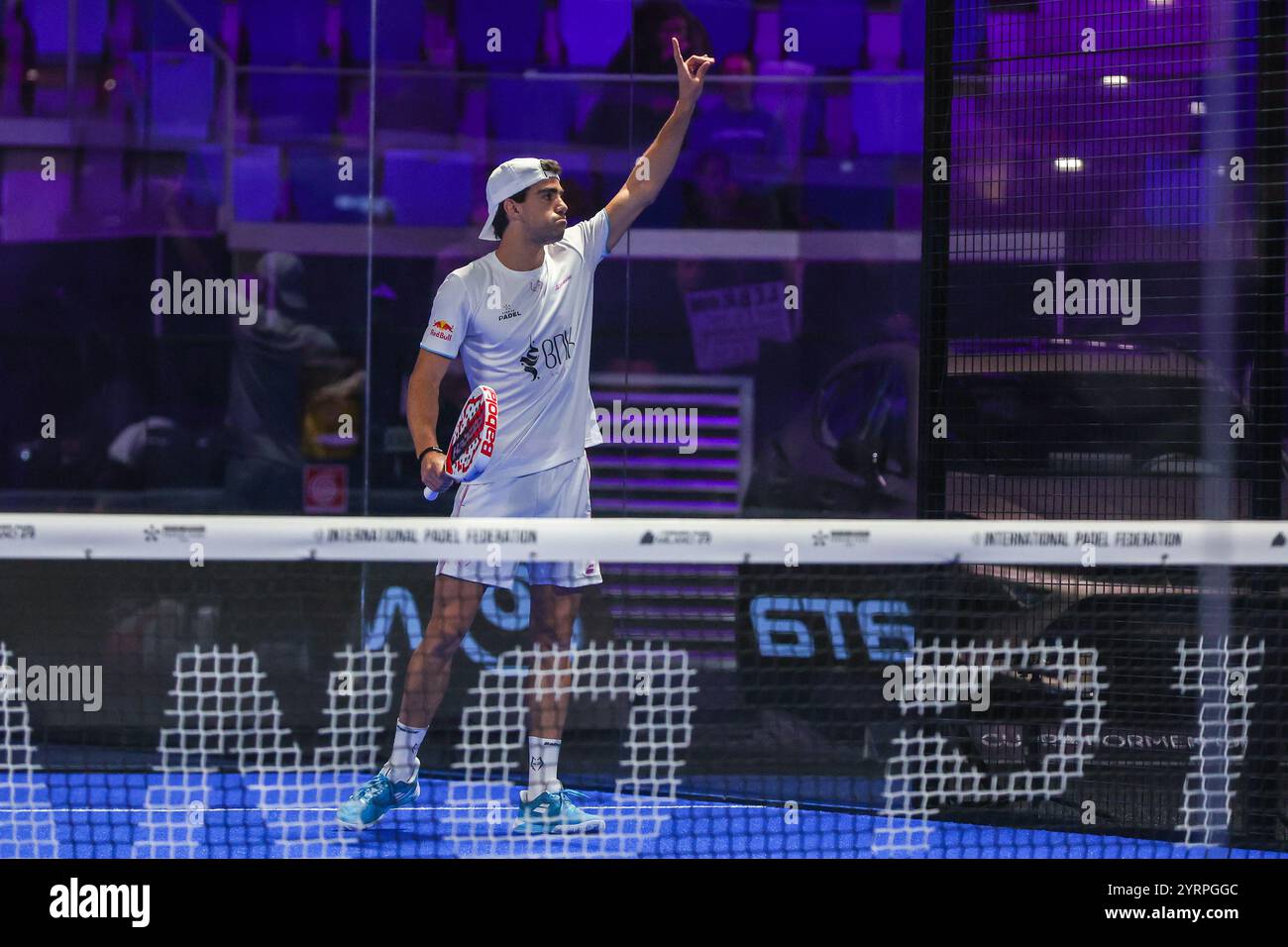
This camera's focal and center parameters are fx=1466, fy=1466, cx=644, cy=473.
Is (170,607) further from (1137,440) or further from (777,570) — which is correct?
(1137,440)

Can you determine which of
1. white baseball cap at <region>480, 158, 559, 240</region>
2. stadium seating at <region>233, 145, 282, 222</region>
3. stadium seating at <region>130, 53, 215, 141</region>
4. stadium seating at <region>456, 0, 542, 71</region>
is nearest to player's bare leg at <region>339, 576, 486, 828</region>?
white baseball cap at <region>480, 158, 559, 240</region>

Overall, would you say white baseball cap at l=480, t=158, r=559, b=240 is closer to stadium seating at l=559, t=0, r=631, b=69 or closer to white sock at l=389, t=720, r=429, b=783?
stadium seating at l=559, t=0, r=631, b=69

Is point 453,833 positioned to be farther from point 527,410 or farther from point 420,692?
point 527,410

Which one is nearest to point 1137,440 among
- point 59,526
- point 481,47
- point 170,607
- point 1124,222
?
point 1124,222

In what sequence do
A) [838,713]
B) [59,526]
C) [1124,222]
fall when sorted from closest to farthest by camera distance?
[59,526] → [1124,222] → [838,713]

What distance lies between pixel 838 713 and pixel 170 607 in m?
2.68

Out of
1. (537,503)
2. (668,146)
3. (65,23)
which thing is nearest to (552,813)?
(537,503)

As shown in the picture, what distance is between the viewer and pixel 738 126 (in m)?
5.43

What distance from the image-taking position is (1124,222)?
4.76m

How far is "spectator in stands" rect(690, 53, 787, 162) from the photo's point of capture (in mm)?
5410

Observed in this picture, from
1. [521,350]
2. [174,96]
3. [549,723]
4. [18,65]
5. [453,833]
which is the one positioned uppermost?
[18,65]
